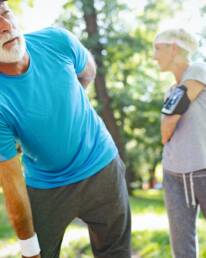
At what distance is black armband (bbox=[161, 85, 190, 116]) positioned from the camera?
2936 mm

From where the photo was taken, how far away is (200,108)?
9.80ft

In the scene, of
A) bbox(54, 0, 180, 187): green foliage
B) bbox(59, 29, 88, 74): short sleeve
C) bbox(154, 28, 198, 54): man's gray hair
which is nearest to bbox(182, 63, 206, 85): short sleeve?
bbox(154, 28, 198, 54): man's gray hair

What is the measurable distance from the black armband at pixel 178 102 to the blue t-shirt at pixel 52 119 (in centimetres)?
56

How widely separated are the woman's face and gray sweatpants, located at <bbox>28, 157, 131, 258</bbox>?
84 cm

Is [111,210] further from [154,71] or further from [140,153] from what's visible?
[140,153]

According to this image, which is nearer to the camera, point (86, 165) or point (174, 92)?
point (86, 165)

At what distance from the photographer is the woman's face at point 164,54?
3082mm

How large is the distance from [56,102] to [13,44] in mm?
344

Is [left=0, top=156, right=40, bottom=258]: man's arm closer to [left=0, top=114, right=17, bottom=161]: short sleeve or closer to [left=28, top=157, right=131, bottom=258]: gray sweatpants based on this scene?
[left=0, top=114, right=17, bottom=161]: short sleeve

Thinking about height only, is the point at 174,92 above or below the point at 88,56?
below

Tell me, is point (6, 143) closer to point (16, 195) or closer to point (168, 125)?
point (16, 195)

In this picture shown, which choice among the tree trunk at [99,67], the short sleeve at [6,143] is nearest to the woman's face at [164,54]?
the short sleeve at [6,143]

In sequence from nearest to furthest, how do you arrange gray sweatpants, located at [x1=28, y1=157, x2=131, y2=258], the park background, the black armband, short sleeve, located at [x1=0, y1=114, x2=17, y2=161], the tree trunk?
short sleeve, located at [x1=0, y1=114, x2=17, y2=161] < gray sweatpants, located at [x1=28, y1=157, x2=131, y2=258] < the black armband < the park background < the tree trunk

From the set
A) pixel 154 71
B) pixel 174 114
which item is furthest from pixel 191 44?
pixel 154 71
